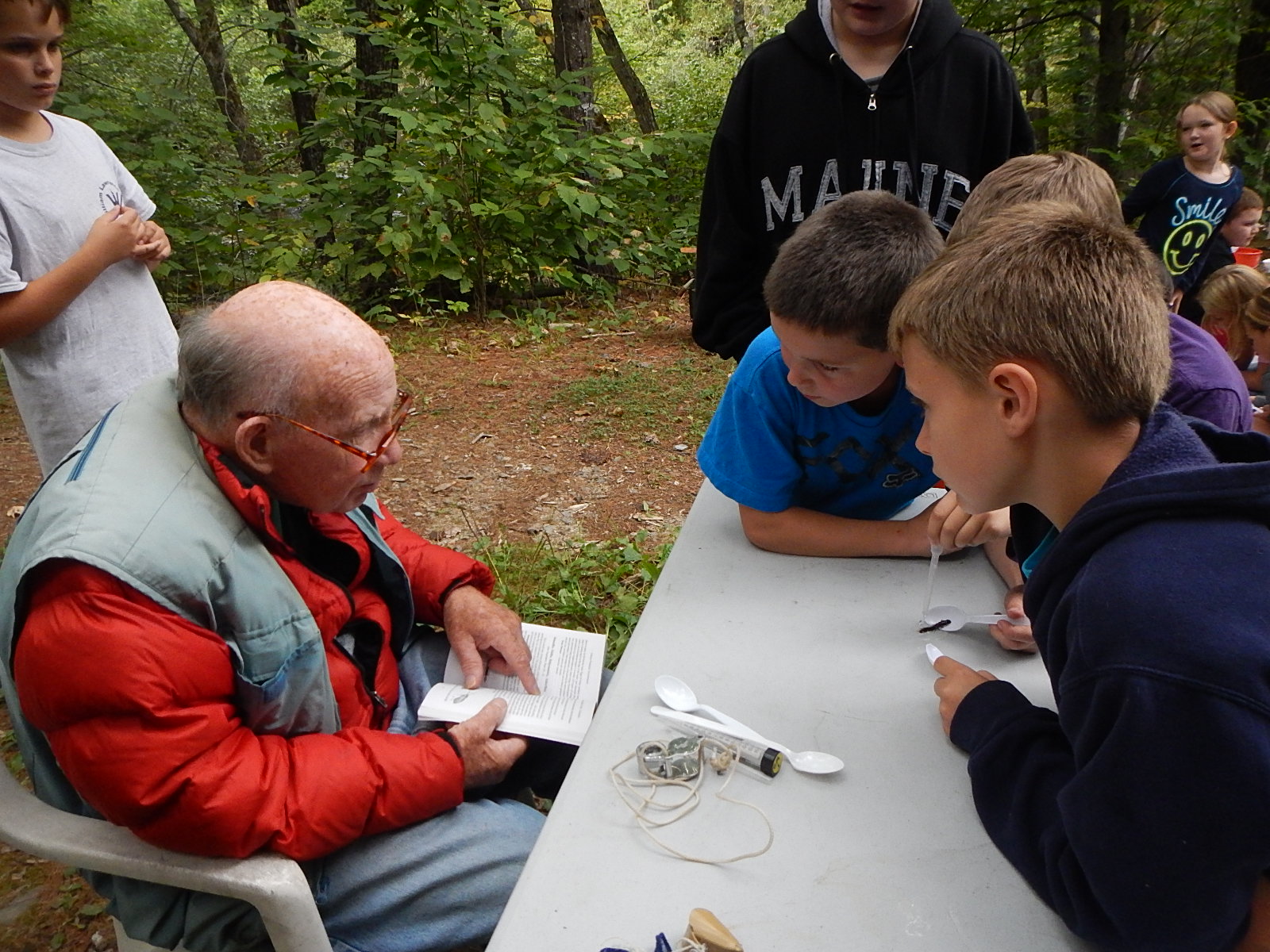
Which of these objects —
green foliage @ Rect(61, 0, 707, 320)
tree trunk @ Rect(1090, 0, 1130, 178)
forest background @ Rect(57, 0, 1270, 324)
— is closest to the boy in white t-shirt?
forest background @ Rect(57, 0, 1270, 324)

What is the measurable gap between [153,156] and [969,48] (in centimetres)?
490

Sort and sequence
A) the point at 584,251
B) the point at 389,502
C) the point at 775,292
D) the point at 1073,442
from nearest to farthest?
the point at 1073,442 → the point at 775,292 → the point at 389,502 → the point at 584,251

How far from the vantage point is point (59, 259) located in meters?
2.01

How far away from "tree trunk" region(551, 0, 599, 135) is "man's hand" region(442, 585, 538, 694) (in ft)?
19.0

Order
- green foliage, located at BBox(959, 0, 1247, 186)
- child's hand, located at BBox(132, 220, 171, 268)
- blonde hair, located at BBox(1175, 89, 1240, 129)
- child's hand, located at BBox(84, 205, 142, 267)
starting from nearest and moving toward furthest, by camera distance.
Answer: child's hand, located at BBox(84, 205, 142, 267) < child's hand, located at BBox(132, 220, 171, 268) < blonde hair, located at BBox(1175, 89, 1240, 129) < green foliage, located at BBox(959, 0, 1247, 186)

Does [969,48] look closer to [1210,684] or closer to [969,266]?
[969,266]

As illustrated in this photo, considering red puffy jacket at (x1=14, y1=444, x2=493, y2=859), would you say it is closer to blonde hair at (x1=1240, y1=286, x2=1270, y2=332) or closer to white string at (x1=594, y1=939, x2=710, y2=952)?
white string at (x1=594, y1=939, x2=710, y2=952)

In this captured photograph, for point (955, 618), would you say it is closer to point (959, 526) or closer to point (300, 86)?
point (959, 526)

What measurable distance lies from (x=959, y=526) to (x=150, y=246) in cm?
196

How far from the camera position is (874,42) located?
7.33ft

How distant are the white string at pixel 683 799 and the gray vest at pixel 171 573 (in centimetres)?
53

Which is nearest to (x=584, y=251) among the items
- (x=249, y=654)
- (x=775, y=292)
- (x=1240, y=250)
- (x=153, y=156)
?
(x=153, y=156)

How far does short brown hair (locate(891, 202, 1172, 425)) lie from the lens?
0.99 meters

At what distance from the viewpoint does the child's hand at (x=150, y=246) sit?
83.7 inches
